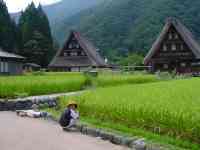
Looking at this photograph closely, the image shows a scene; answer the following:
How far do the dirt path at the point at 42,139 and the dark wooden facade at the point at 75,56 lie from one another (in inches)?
1121

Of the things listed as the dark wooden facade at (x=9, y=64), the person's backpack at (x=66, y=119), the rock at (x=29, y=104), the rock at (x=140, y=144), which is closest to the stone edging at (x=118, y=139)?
the rock at (x=140, y=144)

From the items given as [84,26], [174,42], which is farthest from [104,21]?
[174,42]

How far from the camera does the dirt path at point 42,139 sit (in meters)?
6.12

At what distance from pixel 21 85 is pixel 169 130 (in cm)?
825

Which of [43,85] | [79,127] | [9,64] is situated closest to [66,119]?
[79,127]

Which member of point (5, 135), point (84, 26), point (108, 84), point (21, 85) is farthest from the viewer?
point (84, 26)

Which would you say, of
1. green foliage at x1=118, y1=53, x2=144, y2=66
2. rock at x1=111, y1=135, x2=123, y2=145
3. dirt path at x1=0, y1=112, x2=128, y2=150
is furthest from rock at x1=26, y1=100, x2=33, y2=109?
green foliage at x1=118, y1=53, x2=144, y2=66

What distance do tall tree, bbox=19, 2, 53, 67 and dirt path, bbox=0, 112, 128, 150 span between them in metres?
33.1

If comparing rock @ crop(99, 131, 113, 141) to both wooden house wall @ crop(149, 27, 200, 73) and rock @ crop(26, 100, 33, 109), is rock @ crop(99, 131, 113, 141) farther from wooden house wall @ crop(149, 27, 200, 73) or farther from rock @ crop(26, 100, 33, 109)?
wooden house wall @ crop(149, 27, 200, 73)

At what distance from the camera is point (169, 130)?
5.96m

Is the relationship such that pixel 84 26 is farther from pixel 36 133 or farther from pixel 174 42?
pixel 36 133

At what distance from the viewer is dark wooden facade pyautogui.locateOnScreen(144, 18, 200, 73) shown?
3294cm

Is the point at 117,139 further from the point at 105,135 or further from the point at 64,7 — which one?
the point at 64,7

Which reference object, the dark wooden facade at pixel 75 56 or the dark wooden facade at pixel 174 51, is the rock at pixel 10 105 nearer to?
the dark wooden facade at pixel 174 51
